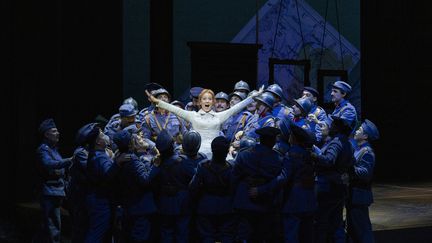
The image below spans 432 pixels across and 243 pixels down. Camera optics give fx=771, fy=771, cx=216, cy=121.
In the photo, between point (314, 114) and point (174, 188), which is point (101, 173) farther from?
point (314, 114)

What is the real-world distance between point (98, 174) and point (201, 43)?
820 cm

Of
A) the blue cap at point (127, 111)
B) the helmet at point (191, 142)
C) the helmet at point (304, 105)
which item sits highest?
the helmet at point (304, 105)

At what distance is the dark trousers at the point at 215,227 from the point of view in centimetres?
848

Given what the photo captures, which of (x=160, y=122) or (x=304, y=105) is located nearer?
(x=304, y=105)

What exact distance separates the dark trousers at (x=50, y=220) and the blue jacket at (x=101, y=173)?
1.61 meters

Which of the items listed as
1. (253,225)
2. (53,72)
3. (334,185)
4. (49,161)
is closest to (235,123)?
(334,185)

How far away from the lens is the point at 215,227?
337 inches

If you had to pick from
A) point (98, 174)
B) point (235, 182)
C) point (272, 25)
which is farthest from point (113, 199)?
point (272, 25)

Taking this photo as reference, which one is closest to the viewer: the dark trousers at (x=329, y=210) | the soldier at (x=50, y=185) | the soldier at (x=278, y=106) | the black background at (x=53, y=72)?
the dark trousers at (x=329, y=210)

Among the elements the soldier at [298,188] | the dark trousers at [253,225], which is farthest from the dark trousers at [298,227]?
the dark trousers at [253,225]

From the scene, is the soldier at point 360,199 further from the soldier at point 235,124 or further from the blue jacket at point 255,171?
the soldier at point 235,124

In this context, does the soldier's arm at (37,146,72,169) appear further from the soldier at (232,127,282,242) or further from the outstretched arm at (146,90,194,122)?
the soldier at (232,127,282,242)

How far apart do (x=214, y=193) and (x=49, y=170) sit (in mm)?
2779

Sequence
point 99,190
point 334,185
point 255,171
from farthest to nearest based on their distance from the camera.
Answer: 1. point 334,185
2. point 99,190
3. point 255,171
